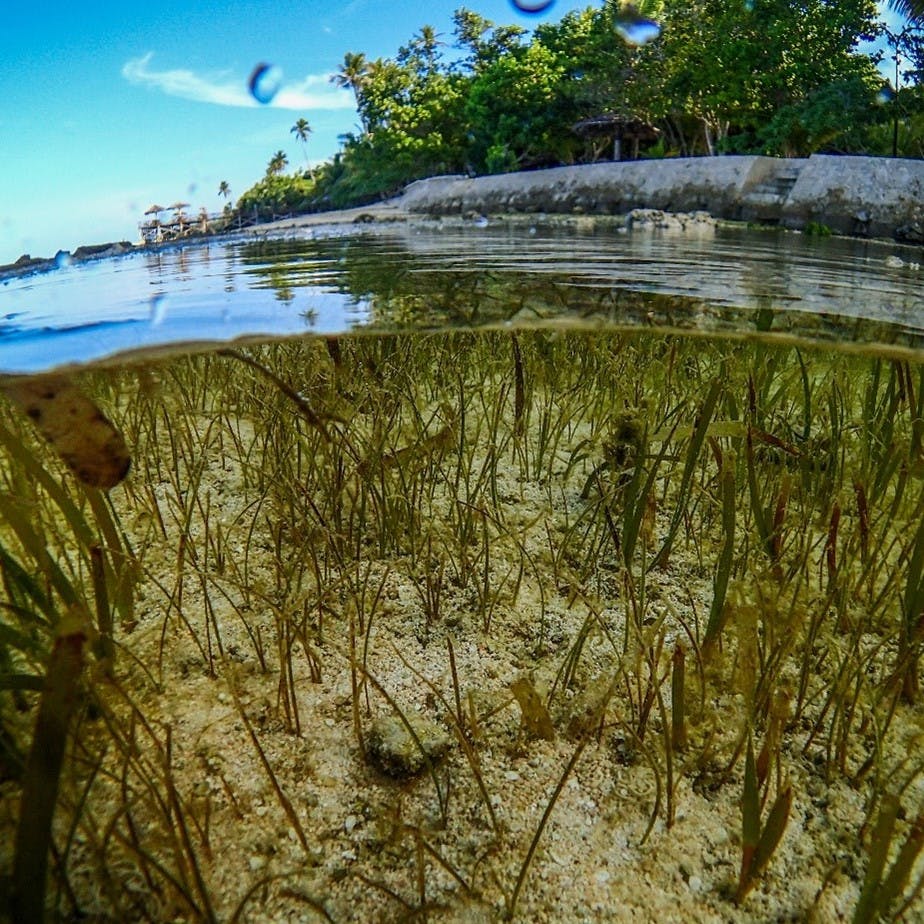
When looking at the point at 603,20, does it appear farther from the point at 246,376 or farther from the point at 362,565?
the point at 362,565

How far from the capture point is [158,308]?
10.6 ft

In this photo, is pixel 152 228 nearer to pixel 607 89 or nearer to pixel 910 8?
pixel 910 8

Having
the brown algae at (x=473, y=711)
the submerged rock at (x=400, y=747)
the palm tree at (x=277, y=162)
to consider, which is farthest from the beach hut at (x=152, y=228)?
the submerged rock at (x=400, y=747)

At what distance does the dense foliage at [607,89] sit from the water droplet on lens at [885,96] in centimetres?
2

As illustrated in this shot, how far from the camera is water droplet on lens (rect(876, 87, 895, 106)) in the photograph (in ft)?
15.6

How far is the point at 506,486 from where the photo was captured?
136 inches

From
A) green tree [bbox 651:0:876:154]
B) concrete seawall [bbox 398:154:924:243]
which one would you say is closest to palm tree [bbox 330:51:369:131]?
green tree [bbox 651:0:876:154]

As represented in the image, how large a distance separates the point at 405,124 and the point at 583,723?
7749mm

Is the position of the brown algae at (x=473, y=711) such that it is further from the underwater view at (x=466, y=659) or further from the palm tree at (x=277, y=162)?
the palm tree at (x=277, y=162)

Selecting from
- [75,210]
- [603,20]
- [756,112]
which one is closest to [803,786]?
[75,210]

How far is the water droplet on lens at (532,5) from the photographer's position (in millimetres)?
3236

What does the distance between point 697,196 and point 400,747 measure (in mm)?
11855

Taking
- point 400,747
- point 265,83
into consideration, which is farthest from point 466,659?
point 265,83

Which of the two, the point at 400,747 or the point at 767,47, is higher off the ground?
the point at 767,47
